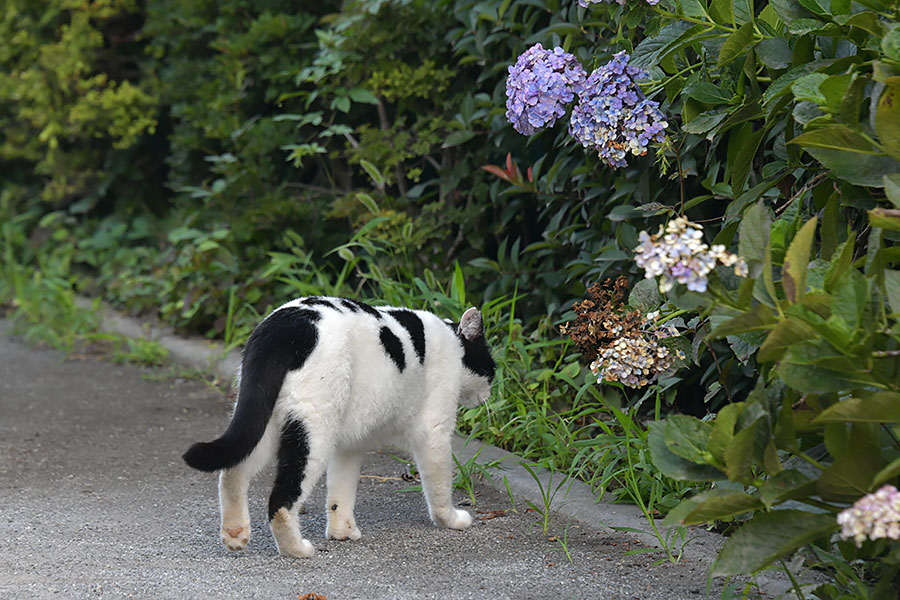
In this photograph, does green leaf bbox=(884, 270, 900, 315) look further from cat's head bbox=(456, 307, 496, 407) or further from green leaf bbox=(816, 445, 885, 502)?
cat's head bbox=(456, 307, 496, 407)

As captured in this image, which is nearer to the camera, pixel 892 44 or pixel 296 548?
pixel 892 44

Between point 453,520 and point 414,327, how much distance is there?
676 millimetres

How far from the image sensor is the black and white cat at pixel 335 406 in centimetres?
304

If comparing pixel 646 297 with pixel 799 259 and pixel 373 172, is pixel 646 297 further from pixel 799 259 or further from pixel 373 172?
pixel 373 172

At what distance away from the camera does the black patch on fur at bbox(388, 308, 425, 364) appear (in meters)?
3.53

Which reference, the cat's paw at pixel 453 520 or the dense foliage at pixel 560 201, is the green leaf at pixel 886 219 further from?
the cat's paw at pixel 453 520

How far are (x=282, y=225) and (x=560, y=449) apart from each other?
2960 millimetres

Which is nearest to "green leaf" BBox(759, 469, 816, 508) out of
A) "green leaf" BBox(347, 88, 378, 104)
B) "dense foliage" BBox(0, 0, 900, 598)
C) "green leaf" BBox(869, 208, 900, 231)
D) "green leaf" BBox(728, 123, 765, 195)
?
"dense foliage" BBox(0, 0, 900, 598)

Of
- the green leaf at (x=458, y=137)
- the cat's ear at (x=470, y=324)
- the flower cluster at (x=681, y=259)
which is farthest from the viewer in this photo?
the green leaf at (x=458, y=137)

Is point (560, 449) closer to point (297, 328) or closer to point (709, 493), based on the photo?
point (297, 328)

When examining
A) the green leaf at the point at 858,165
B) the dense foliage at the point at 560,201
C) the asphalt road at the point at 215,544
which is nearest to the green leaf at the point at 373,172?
the dense foliage at the point at 560,201

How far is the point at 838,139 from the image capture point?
7.72ft

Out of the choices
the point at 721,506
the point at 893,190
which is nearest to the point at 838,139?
the point at 893,190

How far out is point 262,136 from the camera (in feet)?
20.4
